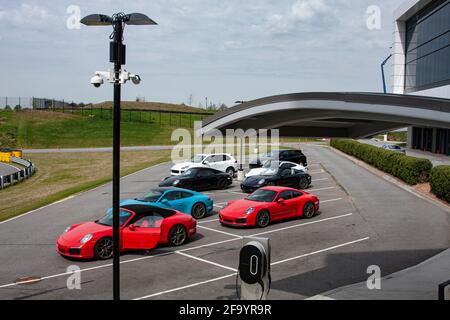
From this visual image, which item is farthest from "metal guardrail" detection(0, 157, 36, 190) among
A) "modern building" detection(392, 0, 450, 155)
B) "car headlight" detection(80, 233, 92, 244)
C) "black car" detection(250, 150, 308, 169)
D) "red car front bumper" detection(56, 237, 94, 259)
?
"modern building" detection(392, 0, 450, 155)

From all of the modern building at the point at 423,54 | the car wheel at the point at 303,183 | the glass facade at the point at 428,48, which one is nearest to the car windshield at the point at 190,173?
the car wheel at the point at 303,183

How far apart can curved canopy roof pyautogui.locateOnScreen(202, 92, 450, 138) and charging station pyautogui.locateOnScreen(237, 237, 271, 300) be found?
284cm

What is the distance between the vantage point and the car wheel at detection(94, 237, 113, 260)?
12.9m

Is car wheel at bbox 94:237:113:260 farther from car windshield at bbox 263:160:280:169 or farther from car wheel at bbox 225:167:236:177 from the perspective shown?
car wheel at bbox 225:167:236:177

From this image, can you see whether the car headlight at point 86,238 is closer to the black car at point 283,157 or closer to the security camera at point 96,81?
the security camera at point 96,81

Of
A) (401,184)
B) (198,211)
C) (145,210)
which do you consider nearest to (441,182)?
(401,184)

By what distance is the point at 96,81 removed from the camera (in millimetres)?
9680

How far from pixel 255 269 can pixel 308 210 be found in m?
10.5

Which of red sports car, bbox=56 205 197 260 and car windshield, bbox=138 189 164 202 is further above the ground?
car windshield, bbox=138 189 164 202

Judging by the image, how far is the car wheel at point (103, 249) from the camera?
12852mm

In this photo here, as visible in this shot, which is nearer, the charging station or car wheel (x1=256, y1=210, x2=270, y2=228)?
the charging station
